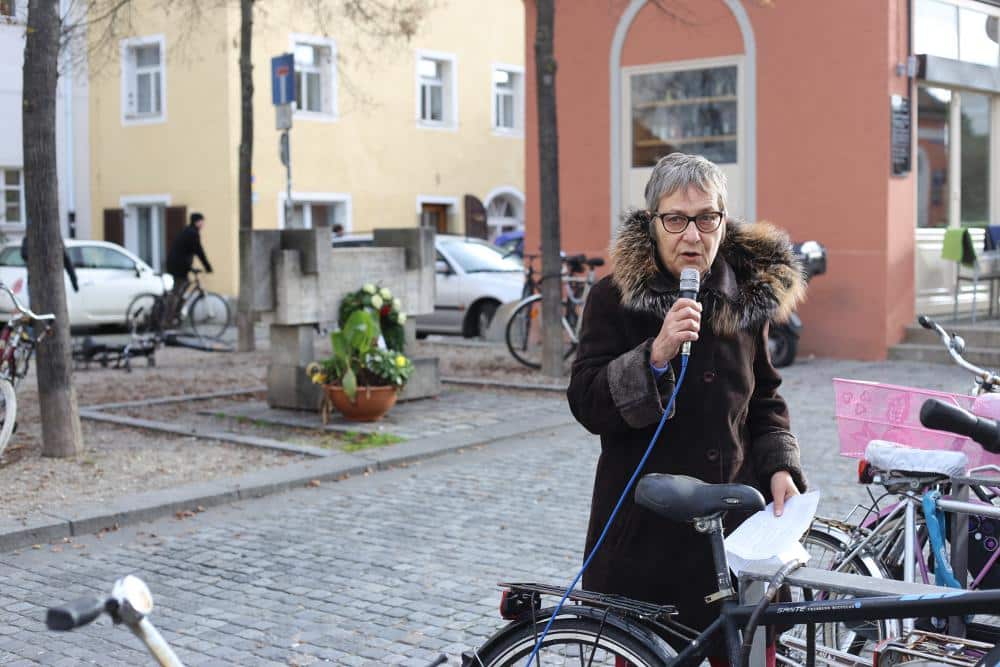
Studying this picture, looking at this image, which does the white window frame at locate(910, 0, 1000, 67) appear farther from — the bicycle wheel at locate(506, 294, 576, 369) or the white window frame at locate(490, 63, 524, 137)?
the white window frame at locate(490, 63, 524, 137)

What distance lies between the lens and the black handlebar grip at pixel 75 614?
209 cm

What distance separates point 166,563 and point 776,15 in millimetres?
11139

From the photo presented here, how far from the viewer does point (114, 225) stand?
94.3 ft

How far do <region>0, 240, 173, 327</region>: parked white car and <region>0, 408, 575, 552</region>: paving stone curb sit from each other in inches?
431

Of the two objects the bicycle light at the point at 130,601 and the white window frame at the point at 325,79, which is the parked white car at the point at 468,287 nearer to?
the white window frame at the point at 325,79

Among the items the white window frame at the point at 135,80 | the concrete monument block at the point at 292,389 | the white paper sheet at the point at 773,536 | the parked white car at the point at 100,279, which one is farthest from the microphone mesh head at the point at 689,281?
the white window frame at the point at 135,80

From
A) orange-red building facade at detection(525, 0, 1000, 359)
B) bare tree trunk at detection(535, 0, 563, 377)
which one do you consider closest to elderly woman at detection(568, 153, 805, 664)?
bare tree trunk at detection(535, 0, 563, 377)

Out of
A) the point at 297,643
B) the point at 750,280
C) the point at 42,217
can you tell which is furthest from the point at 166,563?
the point at 750,280

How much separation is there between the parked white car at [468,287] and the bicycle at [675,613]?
47.0 ft

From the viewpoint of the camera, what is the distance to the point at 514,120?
108ft

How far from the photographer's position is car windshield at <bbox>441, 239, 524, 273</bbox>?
18125 millimetres

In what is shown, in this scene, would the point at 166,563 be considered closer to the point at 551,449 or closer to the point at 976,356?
the point at 551,449

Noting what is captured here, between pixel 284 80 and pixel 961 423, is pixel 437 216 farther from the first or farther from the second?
pixel 961 423

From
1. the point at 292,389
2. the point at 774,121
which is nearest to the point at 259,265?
the point at 292,389
